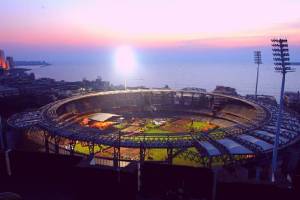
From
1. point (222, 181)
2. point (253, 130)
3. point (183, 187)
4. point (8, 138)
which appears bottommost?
point (8, 138)

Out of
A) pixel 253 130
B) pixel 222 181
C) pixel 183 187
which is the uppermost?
pixel 222 181

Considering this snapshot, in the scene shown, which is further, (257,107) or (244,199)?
(257,107)

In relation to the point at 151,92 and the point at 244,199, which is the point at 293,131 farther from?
the point at 151,92

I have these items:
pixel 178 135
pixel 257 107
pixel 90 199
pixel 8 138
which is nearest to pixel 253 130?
pixel 178 135

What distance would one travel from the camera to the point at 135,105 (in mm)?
78812

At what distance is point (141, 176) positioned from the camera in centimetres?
1216

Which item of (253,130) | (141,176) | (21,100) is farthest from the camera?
(21,100)

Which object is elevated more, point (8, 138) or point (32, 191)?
point (32, 191)

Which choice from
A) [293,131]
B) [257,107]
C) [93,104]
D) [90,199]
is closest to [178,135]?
[293,131]

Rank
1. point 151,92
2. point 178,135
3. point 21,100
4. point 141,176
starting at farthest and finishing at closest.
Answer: point 151,92 < point 21,100 < point 178,135 < point 141,176

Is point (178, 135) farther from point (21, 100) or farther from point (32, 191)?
point (21, 100)

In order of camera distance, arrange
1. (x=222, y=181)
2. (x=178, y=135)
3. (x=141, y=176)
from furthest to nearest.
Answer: (x=178, y=135) → (x=141, y=176) → (x=222, y=181)

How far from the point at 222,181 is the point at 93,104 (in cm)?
6688

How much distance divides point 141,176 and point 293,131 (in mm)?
34859
